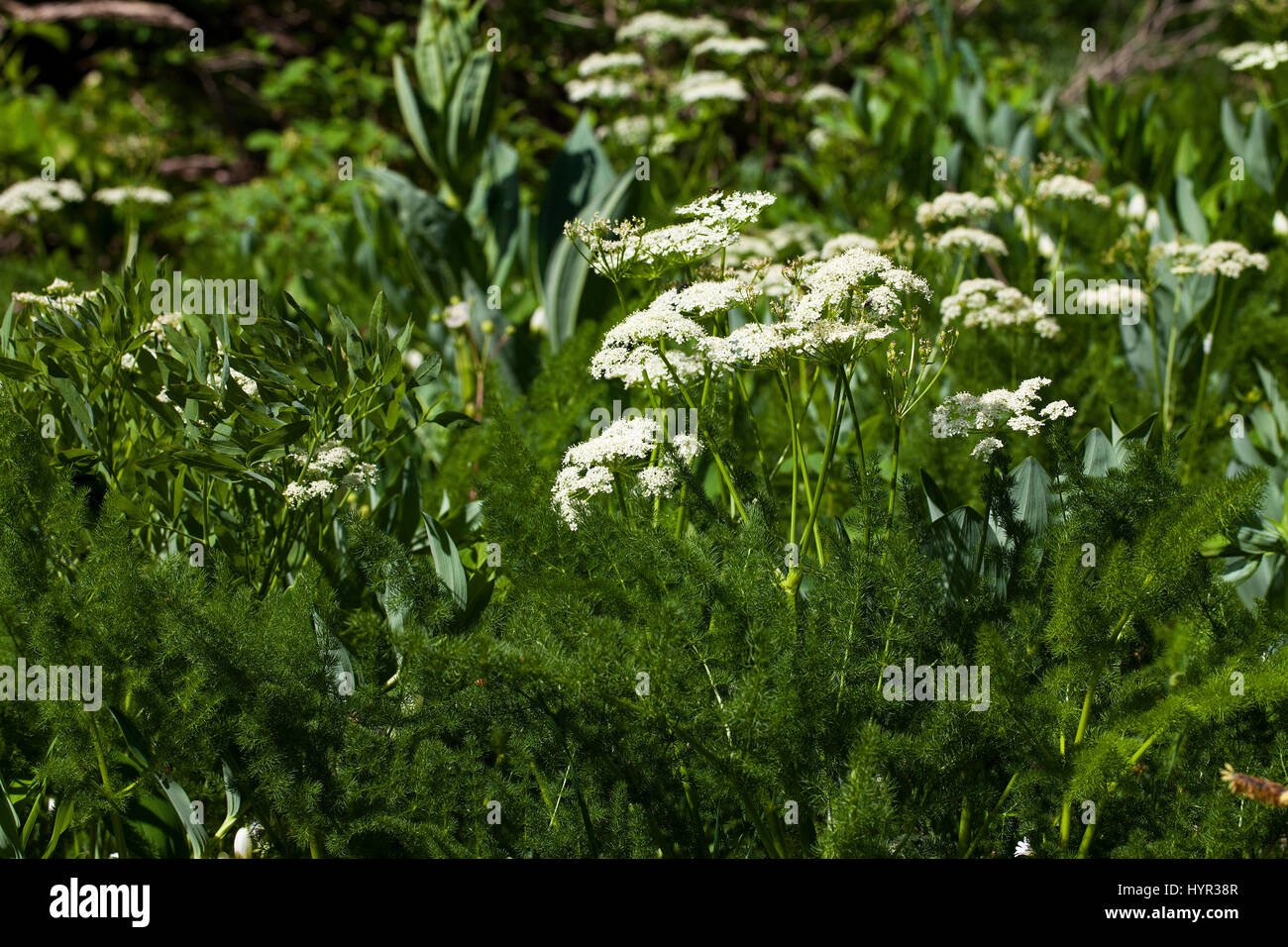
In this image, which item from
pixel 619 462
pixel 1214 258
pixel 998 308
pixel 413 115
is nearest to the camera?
pixel 619 462

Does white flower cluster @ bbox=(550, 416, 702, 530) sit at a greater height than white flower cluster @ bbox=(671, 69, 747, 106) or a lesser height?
lesser

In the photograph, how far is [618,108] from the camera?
6785mm

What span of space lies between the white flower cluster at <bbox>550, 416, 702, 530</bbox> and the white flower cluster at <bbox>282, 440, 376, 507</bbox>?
0.32 meters

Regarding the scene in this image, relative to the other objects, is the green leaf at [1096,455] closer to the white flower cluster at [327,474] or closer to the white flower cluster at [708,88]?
the white flower cluster at [327,474]

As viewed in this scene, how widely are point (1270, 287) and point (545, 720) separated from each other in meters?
2.82

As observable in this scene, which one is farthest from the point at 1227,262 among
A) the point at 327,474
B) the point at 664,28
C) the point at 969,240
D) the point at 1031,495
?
the point at 664,28

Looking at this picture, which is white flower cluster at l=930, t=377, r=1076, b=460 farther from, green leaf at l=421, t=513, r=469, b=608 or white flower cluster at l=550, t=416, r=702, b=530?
green leaf at l=421, t=513, r=469, b=608

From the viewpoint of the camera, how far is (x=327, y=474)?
1784mm

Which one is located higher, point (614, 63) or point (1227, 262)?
point (614, 63)

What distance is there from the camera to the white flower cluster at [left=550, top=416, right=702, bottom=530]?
5.63ft

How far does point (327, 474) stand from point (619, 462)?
460 mm

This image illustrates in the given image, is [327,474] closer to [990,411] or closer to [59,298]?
[59,298]

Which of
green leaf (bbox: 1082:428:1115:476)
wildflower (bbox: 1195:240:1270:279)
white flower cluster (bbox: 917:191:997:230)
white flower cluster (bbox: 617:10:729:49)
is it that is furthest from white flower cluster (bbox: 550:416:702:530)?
white flower cluster (bbox: 617:10:729:49)

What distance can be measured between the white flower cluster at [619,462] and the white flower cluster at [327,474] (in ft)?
1.04
